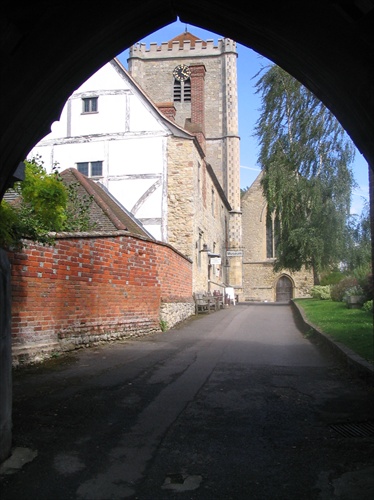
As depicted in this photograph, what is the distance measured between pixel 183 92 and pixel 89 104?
2481cm

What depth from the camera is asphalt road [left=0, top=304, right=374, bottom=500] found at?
3.85 metres

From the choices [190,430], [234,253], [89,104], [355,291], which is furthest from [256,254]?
[190,430]

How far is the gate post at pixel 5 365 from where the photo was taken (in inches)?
172

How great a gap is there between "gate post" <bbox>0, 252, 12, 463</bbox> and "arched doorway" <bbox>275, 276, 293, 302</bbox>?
4629 cm

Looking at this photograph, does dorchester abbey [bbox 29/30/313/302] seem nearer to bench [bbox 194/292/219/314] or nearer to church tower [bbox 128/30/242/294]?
bench [bbox 194/292/219/314]

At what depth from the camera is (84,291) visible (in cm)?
1127

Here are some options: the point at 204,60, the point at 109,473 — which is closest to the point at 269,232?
the point at 204,60

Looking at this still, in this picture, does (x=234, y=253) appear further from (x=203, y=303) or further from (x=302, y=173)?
A: (x=203, y=303)

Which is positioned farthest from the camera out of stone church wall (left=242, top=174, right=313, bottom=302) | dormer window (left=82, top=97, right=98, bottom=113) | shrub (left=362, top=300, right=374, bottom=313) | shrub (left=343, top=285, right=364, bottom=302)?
stone church wall (left=242, top=174, right=313, bottom=302)

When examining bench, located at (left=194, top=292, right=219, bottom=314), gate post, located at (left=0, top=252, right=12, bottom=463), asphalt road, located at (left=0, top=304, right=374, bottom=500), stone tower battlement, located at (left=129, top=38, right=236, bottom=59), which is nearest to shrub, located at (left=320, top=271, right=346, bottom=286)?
bench, located at (left=194, top=292, right=219, bottom=314)

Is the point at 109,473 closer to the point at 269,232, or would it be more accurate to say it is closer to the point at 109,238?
the point at 109,238

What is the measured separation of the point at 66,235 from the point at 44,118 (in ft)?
18.6

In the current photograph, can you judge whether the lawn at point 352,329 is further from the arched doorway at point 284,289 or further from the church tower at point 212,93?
the arched doorway at point 284,289

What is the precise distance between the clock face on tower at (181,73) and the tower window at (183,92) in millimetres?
330
